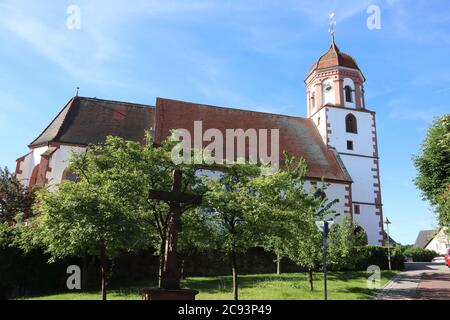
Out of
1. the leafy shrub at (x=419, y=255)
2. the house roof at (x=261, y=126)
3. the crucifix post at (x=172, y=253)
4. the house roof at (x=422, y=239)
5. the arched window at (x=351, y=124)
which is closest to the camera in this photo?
the crucifix post at (x=172, y=253)

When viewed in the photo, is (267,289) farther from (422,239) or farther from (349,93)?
(422,239)

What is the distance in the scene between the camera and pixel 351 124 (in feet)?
107

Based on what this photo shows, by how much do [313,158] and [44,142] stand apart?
18.2 meters

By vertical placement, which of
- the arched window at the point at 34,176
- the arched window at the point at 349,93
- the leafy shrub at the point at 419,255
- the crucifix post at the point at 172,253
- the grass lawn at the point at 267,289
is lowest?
the grass lawn at the point at 267,289

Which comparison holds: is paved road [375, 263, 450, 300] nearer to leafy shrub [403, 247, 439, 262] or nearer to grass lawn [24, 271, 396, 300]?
grass lawn [24, 271, 396, 300]

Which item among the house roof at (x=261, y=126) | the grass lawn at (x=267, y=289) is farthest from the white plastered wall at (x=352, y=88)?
the grass lawn at (x=267, y=289)

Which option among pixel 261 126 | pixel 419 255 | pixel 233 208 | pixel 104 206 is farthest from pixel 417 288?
pixel 419 255

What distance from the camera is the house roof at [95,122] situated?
84.4ft

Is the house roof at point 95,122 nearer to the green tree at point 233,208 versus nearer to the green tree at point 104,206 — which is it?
the green tree at point 104,206

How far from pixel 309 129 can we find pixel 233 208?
69.6ft

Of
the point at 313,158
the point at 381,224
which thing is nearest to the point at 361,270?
the point at 381,224

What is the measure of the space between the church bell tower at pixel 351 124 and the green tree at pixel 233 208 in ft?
58.3

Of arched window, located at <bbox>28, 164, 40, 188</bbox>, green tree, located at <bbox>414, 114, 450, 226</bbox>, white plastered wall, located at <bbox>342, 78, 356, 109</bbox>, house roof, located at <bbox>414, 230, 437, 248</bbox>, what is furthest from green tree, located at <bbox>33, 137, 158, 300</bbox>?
house roof, located at <bbox>414, 230, 437, 248</bbox>
